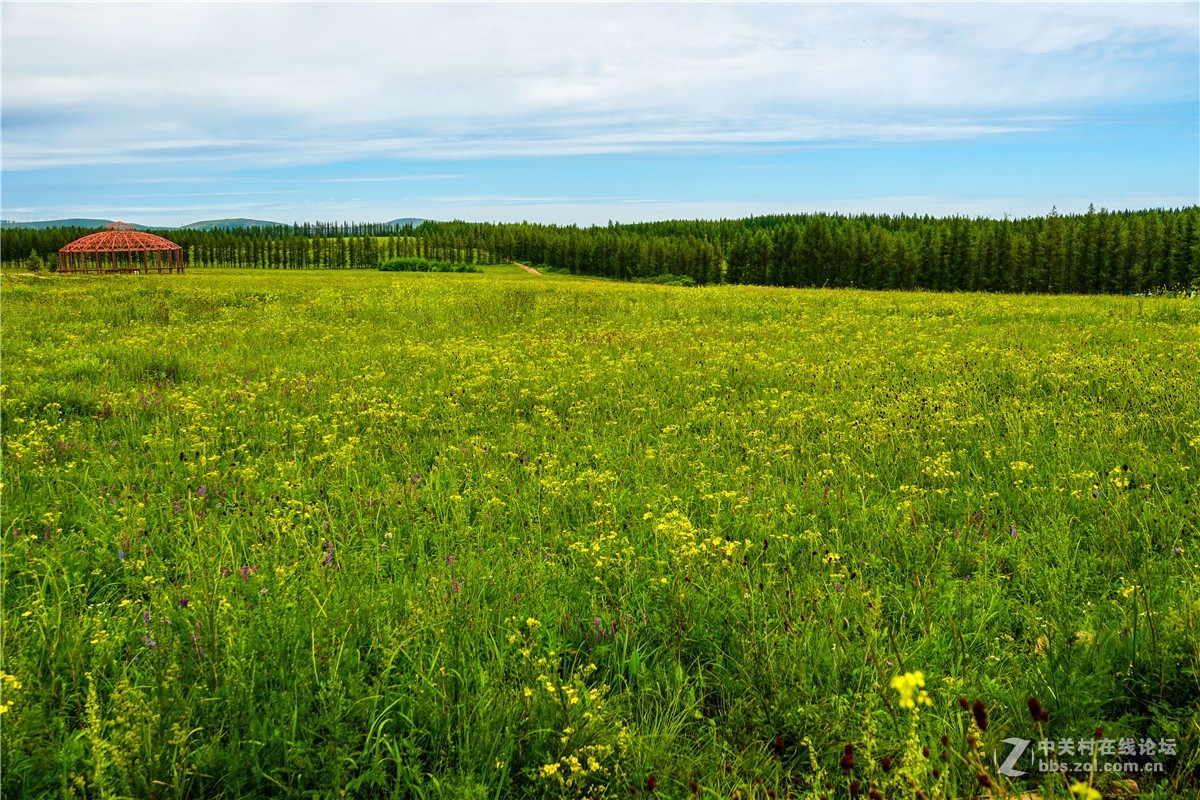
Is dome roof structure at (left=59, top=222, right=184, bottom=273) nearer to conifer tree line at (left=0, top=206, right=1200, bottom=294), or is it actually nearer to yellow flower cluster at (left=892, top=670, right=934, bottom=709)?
conifer tree line at (left=0, top=206, right=1200, bottom=294)

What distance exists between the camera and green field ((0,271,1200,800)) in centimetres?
272

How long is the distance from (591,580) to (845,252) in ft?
384

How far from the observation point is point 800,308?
2086 centimetres

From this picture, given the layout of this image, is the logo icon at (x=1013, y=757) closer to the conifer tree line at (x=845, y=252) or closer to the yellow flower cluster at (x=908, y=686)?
the yellow flower cluster at (x=908, y=686)

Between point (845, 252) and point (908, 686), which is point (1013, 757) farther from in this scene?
point (845, 252)

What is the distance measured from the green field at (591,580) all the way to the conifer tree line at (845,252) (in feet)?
251

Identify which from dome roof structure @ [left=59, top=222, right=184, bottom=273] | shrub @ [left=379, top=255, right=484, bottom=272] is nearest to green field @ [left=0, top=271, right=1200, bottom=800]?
dome roof structure @ [left=59, top=222, right=184, bottom=273]

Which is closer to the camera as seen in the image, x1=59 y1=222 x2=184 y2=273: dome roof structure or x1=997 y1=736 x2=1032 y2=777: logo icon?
x1=997 y1=736 x2=1032 y2=777: logo icon

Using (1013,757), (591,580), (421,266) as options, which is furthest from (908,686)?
(421,266)

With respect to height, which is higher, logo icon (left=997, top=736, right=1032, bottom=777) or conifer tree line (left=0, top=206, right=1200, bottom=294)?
conifer tree line (left=0, top=206, right=1200, bottom=294)

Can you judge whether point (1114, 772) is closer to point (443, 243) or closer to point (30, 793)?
point (30, 793)

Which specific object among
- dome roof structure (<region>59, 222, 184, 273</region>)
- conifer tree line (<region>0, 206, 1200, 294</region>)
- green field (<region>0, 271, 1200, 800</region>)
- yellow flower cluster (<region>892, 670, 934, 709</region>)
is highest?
conifer tree line (<region>0, 206, 1200, 294</region>)

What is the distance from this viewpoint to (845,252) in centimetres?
11112

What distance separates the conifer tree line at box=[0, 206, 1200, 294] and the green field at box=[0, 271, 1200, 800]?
76.5 m
